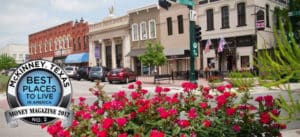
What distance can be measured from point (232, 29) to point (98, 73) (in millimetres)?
13041

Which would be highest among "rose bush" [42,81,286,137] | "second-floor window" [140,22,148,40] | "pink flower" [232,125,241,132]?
"second-floor window" [140,22,148,40]

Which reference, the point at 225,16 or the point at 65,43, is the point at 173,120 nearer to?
the point at 225,16

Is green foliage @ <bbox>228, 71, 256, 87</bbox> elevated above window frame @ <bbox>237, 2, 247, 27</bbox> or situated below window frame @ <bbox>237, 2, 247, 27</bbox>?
below

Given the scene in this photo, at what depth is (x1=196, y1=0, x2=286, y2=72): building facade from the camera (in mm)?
28344

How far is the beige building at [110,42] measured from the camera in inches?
1641

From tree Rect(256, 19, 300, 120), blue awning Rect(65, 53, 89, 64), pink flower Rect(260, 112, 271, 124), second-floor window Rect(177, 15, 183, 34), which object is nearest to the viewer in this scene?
tree Rect(256, 19, 300, 120)

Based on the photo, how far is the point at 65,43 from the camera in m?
56.9

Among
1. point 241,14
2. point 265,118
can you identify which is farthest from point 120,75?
point 265,118

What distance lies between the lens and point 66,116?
3.31m

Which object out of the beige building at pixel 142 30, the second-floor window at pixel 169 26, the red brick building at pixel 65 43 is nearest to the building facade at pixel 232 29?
the second-floor window at pixel 169 26

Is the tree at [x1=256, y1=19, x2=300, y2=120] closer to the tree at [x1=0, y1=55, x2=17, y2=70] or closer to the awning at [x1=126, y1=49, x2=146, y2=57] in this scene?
the awning at [x1=126, y1=49, x2=146, y2=57]

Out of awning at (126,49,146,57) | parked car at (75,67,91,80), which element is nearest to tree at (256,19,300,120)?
parked car at (75,67,91,80)

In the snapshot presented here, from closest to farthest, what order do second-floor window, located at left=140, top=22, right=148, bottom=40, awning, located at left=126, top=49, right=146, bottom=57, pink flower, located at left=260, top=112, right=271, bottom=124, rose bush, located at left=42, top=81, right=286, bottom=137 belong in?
rose bush, located at left=42, top=81, right=286, bottom=137
pink flower, located at left=260, top=112, right=271, bottom=124
second-floor window, located at left=140, top=22, right=148, bottom=40
awning, located at left=126, top=49, right=146, bottom=57

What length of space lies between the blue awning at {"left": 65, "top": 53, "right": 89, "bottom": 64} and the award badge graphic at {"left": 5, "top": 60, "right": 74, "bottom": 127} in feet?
154
